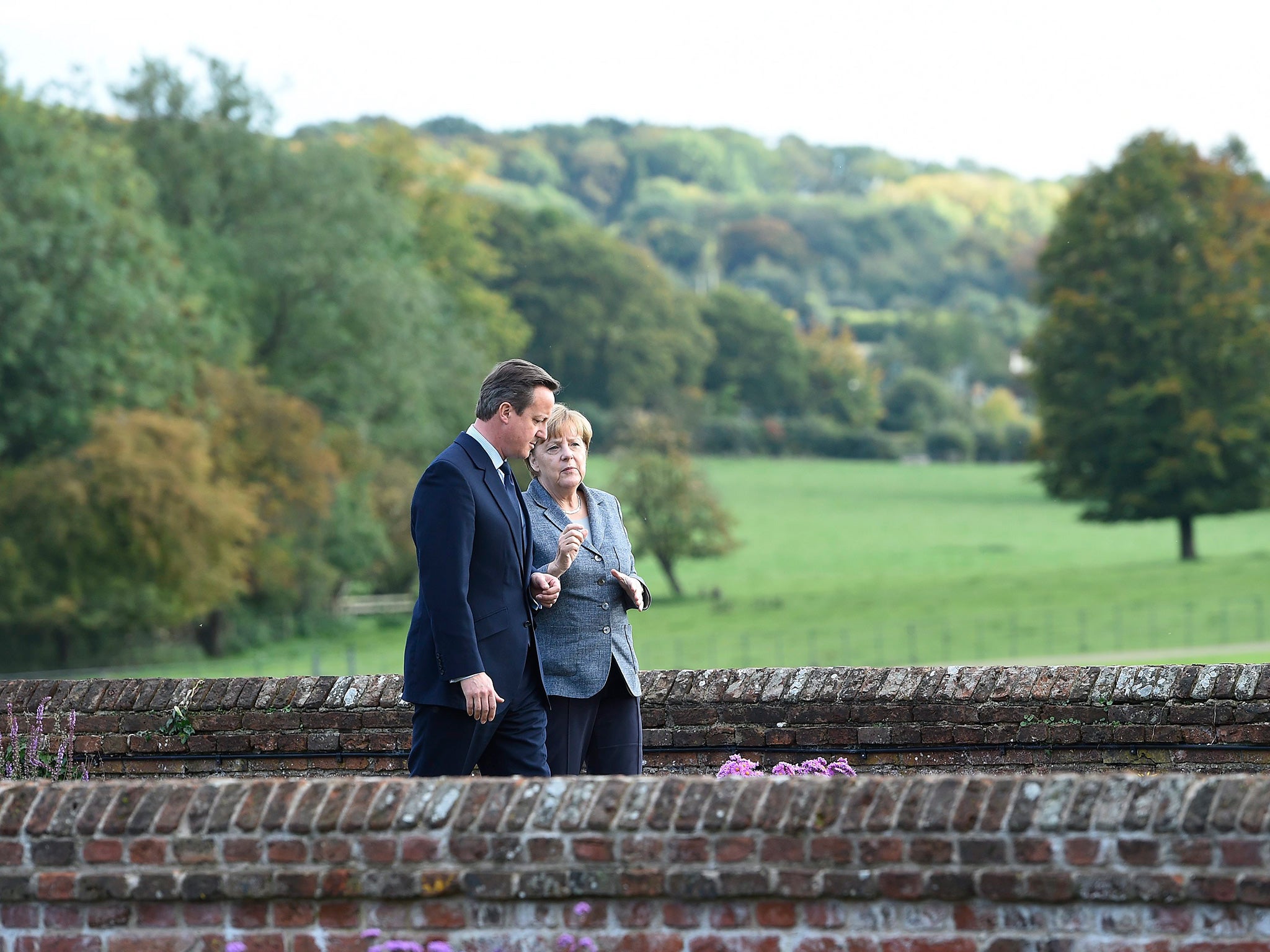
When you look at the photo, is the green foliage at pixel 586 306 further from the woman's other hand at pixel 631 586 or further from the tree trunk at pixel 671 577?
the woman's other hand at pixel 631 586

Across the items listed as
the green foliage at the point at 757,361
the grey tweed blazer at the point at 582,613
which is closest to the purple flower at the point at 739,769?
the grey tweed blazer at the point at 582,613

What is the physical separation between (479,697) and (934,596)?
4134 cm

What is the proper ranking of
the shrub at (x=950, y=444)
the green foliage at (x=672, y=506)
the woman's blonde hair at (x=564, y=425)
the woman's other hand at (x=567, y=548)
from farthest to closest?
1. the shrub at (x=950, y=444)
2. the green foliage at (x=672, y=506)
3. the woman's blonde hair at (x=564, y=425)
4. the woman's other hand at (x=567, y=548)

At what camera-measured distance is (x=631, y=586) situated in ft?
18.8

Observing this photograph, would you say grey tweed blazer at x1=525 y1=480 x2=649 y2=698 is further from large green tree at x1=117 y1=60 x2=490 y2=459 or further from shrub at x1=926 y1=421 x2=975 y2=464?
shrub at x1=926 y1=421 x2=975 y2=464

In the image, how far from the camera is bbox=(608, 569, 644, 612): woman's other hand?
574 cm

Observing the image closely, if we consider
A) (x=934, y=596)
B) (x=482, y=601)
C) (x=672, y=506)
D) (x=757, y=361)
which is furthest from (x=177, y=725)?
(x=757, y=361)

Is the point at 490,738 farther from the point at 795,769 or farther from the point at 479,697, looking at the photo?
the point at 795,769

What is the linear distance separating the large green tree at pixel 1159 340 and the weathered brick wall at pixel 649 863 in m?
38.0

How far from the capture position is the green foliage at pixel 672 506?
A: 48.0 meters

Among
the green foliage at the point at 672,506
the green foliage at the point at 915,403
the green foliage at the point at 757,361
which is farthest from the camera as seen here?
the green foliage at the point at 915,403

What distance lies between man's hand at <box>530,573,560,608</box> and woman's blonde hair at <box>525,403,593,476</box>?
476 millimetres

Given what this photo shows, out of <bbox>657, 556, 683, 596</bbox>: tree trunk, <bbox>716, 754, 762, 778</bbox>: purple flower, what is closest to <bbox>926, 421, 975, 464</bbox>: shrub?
<bbox>657, 556, 683, 596</bbox>: tree trunk

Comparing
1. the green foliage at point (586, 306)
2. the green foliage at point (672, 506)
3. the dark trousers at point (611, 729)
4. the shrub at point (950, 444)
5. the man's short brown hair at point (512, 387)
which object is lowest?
the shrub at point (950, 444)
